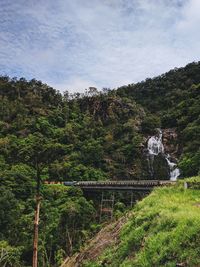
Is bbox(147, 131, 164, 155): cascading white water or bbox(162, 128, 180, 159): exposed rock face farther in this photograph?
bbox(147, 131, 164, 155): cascading white water

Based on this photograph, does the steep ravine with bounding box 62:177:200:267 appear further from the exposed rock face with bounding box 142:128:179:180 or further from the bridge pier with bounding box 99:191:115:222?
the exposed rock face with bounding box 142:128:179:180

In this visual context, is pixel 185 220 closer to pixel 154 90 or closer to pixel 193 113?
pixel 193 113

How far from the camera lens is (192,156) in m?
51.5

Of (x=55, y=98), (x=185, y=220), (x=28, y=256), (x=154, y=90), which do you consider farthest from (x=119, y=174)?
(x=185, y=220)

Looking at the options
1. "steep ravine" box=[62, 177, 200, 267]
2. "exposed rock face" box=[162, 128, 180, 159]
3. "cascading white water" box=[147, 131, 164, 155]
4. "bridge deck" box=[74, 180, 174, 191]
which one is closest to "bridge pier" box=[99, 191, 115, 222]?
"bridge deck" box=[74, 180, 174, 191]

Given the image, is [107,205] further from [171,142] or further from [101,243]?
[101,243]

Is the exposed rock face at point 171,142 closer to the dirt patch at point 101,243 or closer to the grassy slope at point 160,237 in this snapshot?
the dirt patch at point 101,243

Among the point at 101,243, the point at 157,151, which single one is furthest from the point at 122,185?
the point at 101,243

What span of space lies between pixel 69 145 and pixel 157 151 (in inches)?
553

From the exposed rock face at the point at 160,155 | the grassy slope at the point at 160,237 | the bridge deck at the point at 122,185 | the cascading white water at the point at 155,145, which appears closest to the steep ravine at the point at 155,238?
the grassy slope at the point at 160,237

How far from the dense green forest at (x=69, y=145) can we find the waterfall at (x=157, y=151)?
1.00 m

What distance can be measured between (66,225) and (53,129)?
3328 centimetres

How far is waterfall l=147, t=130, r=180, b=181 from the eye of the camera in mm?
62694

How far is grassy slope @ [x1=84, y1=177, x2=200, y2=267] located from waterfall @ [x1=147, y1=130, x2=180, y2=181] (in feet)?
160
